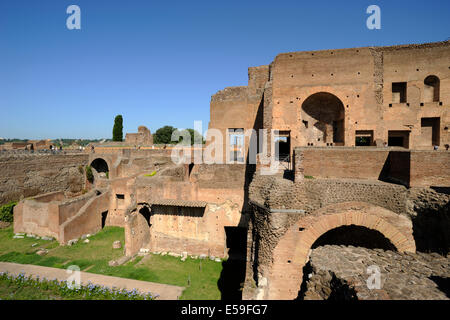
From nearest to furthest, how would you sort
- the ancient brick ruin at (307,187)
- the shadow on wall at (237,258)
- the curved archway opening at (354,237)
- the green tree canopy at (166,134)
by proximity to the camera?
the ancient brick ruin at (307,187) < the curved archway opening at (354,237) < the shadow on wall at (237,258) < the green tree canopy at (166,134)

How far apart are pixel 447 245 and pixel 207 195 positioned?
9.07 meters

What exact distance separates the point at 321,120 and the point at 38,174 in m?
23.1

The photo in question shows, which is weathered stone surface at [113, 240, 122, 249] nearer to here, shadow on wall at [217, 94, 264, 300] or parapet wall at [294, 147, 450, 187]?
shadow on wall at [217, 94, 264, 300]

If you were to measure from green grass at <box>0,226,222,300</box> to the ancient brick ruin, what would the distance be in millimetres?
810

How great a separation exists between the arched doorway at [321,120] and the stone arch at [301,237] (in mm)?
9186

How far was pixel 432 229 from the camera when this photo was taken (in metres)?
6.21

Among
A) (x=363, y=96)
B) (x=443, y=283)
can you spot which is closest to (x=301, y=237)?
(x=443, y=283)

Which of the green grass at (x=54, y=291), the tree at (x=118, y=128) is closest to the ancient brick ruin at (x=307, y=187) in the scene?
the green grass at (x=54, y=291)

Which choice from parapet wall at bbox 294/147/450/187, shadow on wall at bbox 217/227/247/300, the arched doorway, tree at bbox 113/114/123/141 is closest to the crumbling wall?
parapet wall at bbox 294/147/450/187

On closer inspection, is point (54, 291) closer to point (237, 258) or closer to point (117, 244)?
point (117, 244)

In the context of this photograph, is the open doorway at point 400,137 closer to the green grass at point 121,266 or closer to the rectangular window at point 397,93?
the rectangular window at point 397,93

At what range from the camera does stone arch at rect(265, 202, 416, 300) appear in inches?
265

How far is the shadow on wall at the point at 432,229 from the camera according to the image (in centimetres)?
590
